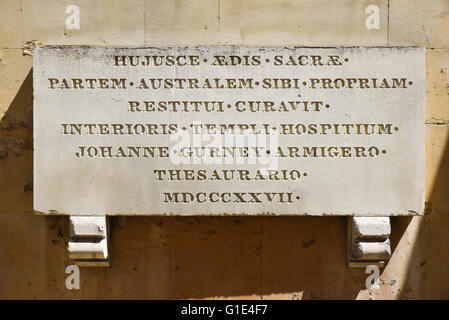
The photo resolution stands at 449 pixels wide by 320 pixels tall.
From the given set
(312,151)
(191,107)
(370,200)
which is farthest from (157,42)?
(370,200)

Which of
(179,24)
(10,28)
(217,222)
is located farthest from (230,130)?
(10,28)

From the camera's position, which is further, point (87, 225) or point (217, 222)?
point (217, 222)

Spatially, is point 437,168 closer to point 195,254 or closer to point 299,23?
point 299,23

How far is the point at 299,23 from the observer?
384 centimetres

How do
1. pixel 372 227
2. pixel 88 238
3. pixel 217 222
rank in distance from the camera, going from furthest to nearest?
pixel 217 222
pixel 88 238
pixel 372 227

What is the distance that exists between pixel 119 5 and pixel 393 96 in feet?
9.24

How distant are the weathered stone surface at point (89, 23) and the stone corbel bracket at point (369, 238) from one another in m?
2.78

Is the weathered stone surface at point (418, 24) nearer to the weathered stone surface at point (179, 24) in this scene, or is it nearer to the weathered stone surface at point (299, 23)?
the weathered stone surface at point (299, 23)

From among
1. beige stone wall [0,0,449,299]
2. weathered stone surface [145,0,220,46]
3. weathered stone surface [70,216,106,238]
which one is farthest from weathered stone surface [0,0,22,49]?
weathered stone surface [70,216,106,238]

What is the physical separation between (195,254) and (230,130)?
135 cm

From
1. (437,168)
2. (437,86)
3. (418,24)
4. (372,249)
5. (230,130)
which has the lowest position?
(372,249)

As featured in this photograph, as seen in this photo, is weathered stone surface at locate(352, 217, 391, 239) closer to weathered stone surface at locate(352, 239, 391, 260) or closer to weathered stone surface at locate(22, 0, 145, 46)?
weathered stone surface at locate(352, 239, 391, 260)
